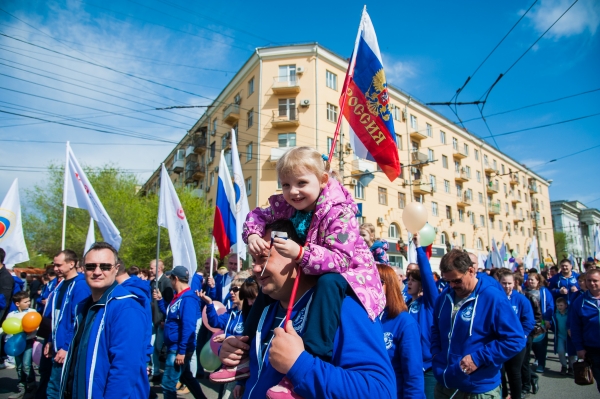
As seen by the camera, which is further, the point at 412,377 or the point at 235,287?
the point at 235,287

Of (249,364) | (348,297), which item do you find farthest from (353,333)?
(249,364)

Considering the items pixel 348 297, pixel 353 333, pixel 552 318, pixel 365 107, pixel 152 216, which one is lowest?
pixel 552 318

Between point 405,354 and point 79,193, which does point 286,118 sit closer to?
point 79,193

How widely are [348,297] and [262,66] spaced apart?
1242 inches

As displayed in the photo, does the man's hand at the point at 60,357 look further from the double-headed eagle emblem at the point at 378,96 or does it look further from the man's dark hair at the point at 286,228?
the double-headed eagle emblem at the point at 378,96

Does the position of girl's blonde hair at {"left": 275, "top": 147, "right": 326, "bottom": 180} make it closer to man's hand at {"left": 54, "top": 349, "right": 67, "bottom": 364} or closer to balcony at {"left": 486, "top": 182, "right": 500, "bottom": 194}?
man's hand at {"left": 54, "top": 349, "right": 67, "bottom": 364}

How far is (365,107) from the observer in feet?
13.8

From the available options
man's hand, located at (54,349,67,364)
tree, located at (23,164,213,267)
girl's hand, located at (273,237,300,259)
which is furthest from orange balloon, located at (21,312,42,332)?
tree, located at (23,164,213,267)

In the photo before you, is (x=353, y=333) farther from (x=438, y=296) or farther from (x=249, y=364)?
(x=438, y=296)

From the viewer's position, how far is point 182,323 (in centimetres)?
633

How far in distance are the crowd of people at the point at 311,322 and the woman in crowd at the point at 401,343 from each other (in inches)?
0.4

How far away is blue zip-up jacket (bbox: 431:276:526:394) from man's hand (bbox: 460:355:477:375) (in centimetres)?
4

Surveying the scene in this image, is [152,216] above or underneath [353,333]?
above

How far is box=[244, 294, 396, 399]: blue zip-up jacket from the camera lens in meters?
1.48
